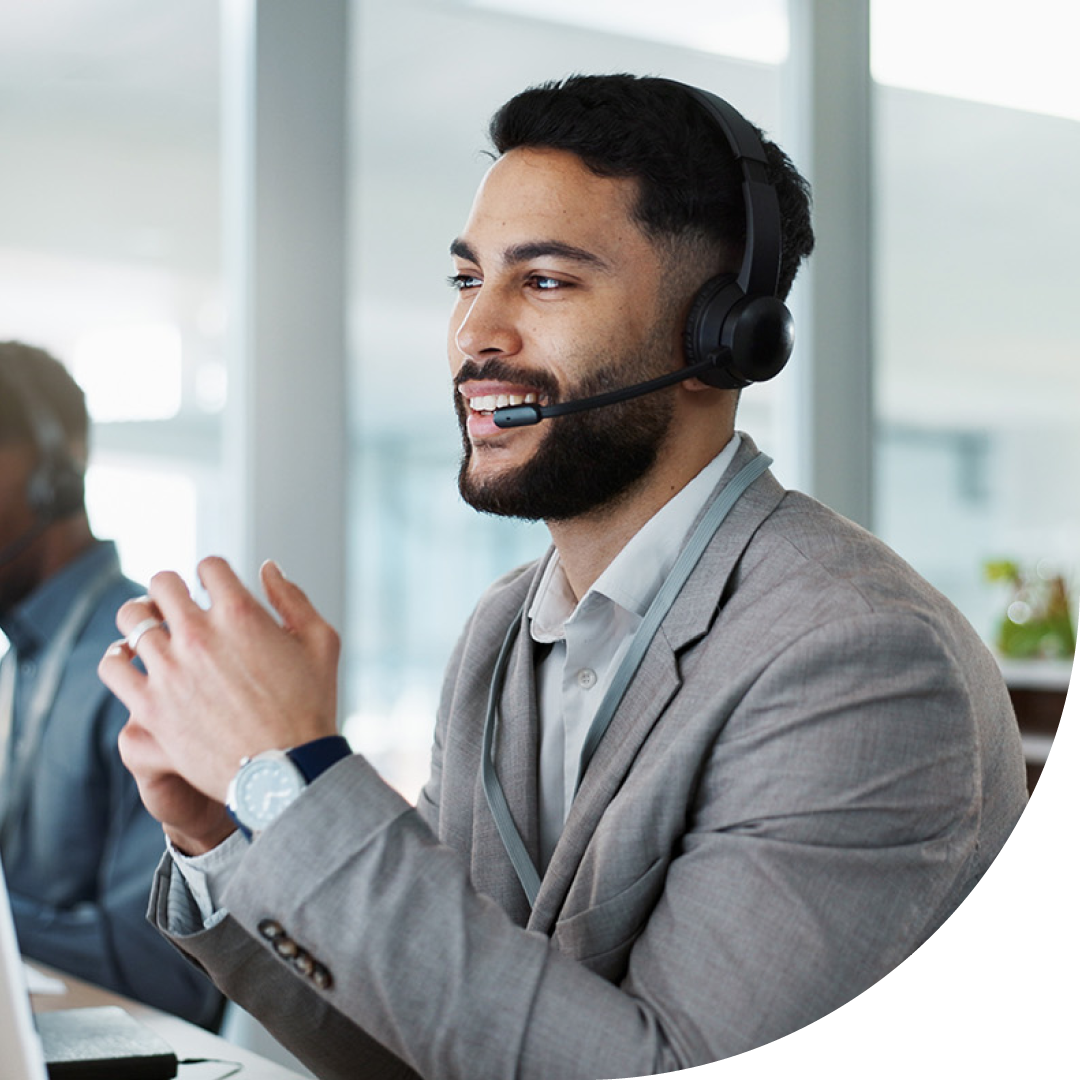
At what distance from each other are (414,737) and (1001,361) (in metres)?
1.98

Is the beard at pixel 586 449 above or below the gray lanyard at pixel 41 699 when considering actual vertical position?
above

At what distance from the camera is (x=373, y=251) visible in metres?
2.78

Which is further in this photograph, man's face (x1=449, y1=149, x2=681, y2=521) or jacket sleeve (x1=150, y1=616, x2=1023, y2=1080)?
man's face (x1=449, y1=149, x2=681, y2=521)

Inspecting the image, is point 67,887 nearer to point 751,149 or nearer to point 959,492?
point 751,149

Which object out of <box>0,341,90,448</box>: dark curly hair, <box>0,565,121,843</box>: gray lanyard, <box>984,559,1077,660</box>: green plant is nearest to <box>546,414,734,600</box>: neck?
<box>0,565,121,843</box>: gray lanyard

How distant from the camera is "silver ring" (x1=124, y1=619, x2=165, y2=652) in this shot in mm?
983

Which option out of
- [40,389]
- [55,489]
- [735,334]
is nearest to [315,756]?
[735,334]

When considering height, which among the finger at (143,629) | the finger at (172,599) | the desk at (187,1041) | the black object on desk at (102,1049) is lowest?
the desk at (187,1041)

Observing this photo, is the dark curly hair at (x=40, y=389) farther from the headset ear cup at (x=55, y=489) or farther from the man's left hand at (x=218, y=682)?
the man's left hand at (x=218, y=682)

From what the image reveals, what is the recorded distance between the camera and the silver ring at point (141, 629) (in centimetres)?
98

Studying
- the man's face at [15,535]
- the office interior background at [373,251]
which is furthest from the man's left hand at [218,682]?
the office interior background at [373,251]

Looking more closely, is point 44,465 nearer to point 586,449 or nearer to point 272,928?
point 586,449

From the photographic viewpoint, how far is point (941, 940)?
57 cm

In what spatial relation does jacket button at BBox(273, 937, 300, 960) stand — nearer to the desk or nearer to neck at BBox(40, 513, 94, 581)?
the desk
